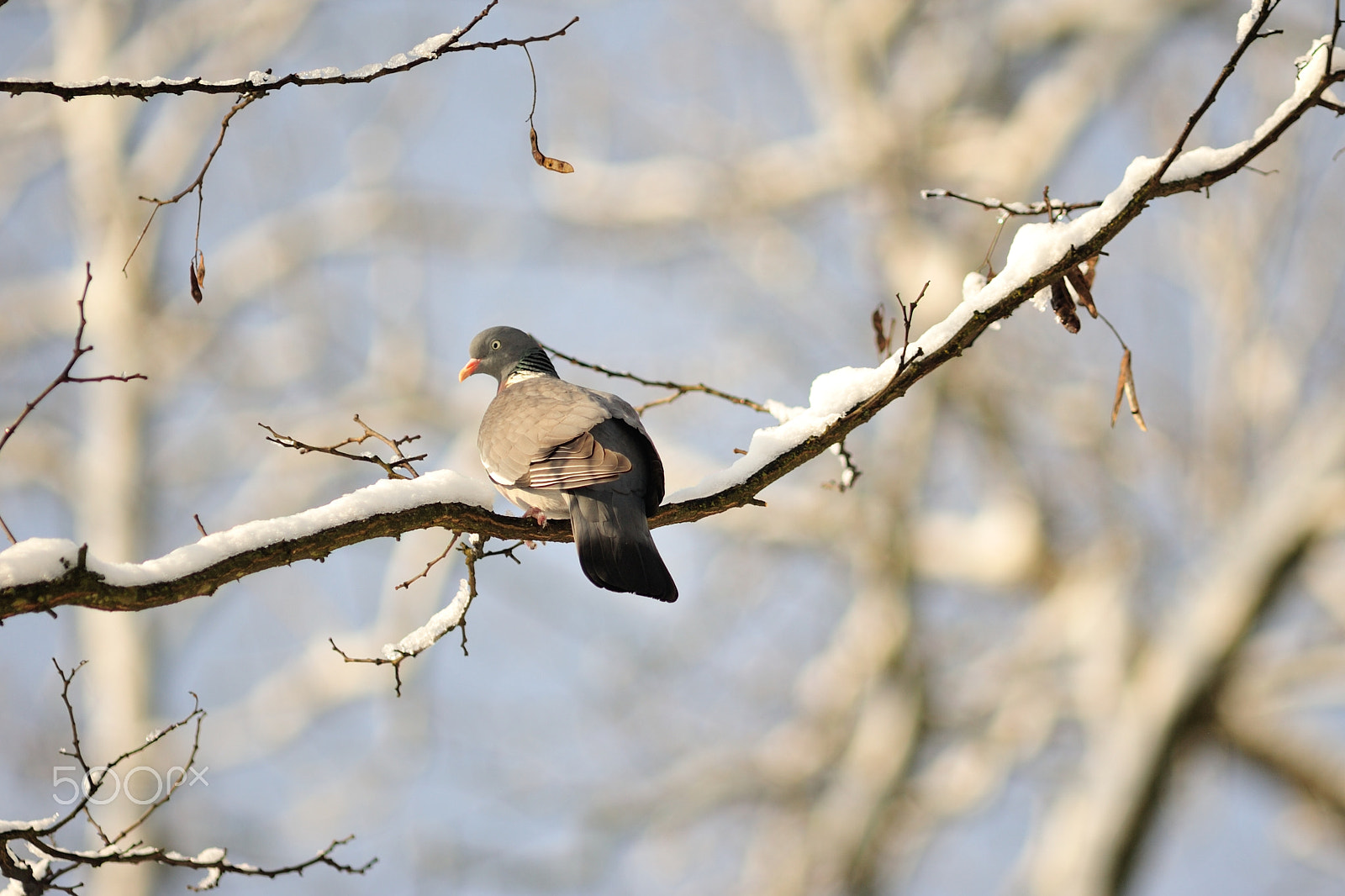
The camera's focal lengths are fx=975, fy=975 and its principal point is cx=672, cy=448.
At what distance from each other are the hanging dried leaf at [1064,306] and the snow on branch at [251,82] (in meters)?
1.34

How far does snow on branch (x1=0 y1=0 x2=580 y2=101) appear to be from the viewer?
1666 mm

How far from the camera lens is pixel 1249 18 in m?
1.94

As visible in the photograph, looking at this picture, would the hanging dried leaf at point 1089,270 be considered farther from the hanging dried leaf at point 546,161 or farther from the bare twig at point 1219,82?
the hanging dried leaf at point 546,161

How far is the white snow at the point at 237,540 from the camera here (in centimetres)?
167

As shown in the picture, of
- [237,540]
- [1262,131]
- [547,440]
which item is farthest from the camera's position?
[547,440]

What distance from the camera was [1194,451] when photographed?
924 cm

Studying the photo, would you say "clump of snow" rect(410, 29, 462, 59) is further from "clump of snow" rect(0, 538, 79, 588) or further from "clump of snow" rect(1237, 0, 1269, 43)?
"clump of snow" rect(1237, 0, 1269, 43)

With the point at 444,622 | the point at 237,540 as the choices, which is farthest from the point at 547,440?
the point at 237,540

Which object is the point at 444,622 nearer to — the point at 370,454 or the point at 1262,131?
the point at 370,454

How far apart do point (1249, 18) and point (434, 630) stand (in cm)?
217

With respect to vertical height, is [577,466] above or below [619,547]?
above

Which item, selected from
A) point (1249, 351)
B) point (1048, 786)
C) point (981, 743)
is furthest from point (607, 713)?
point (1249, 351)

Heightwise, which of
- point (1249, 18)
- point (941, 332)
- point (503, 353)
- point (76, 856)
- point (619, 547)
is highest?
point (503, 353)

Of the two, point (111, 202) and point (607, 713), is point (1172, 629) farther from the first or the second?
point (111, 202)
